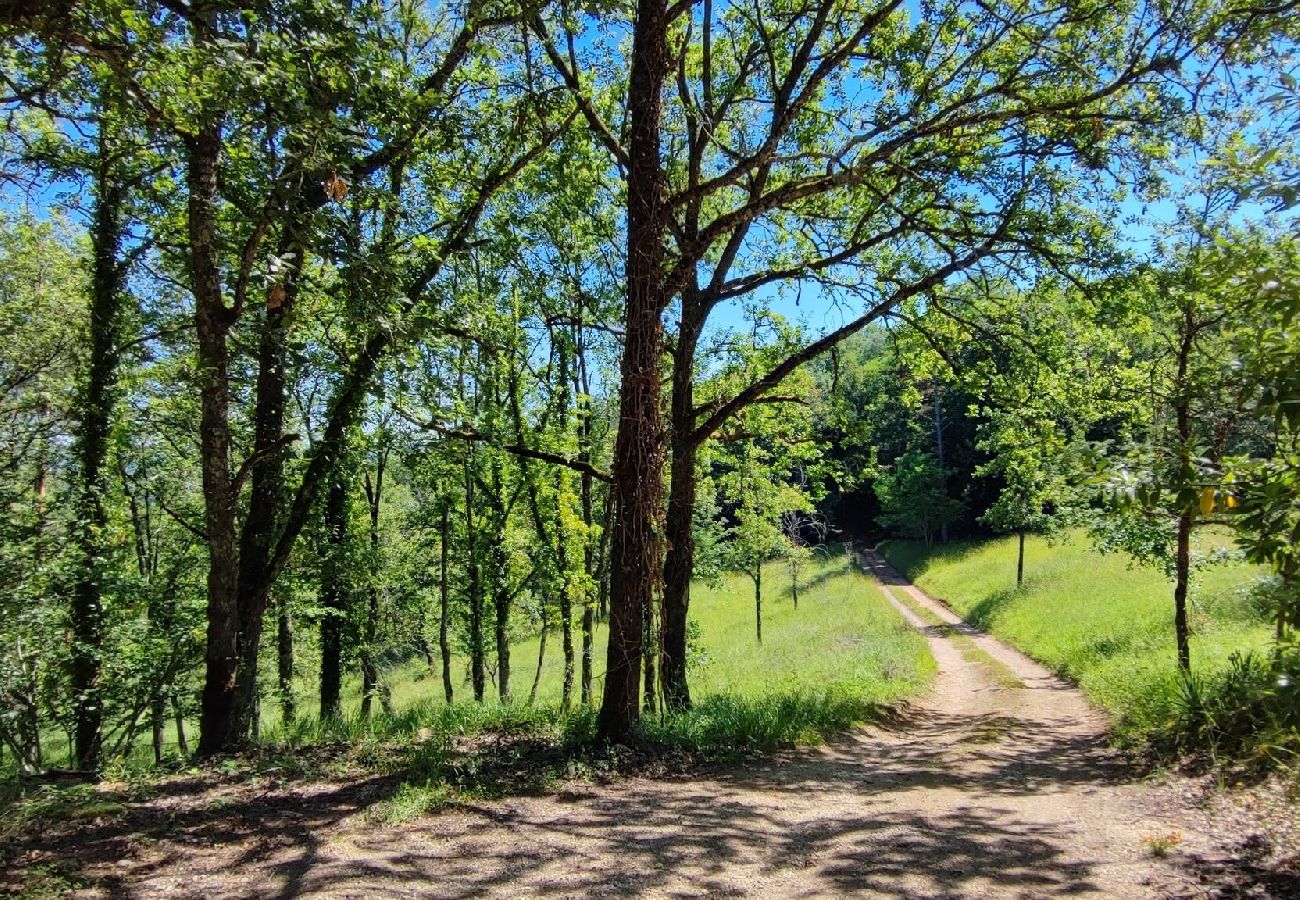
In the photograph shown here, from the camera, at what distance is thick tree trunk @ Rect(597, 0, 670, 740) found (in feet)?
21.2

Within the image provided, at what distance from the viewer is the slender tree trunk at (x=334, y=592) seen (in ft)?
49.1

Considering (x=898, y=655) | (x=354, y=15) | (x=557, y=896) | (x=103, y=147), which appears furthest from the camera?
(x=898, y=655)

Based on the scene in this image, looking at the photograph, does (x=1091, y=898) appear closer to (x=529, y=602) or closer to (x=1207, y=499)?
(x=1207, y=499)

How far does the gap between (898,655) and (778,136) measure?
12.5 meters

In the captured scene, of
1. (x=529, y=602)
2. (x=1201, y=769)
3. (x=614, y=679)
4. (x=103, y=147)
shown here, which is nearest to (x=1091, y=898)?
(x=1201, y=769)

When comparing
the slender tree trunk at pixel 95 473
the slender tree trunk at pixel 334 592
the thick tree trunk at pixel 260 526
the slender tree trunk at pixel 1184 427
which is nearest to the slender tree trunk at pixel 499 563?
the slender tree trunk at pixel 334 592

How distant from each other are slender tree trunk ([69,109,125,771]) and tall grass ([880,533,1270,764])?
46.6 feet

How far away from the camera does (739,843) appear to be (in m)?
4.42

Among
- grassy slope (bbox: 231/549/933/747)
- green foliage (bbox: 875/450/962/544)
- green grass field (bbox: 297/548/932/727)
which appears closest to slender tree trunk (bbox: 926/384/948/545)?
green foliage (bbox: 875/450/962/544)

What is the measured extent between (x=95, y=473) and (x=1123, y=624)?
1992cm

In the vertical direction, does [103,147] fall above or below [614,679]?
above

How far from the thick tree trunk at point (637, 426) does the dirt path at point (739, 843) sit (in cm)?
112

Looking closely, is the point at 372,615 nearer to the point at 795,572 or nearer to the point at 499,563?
the point at 499,563

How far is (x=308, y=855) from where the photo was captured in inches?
160
